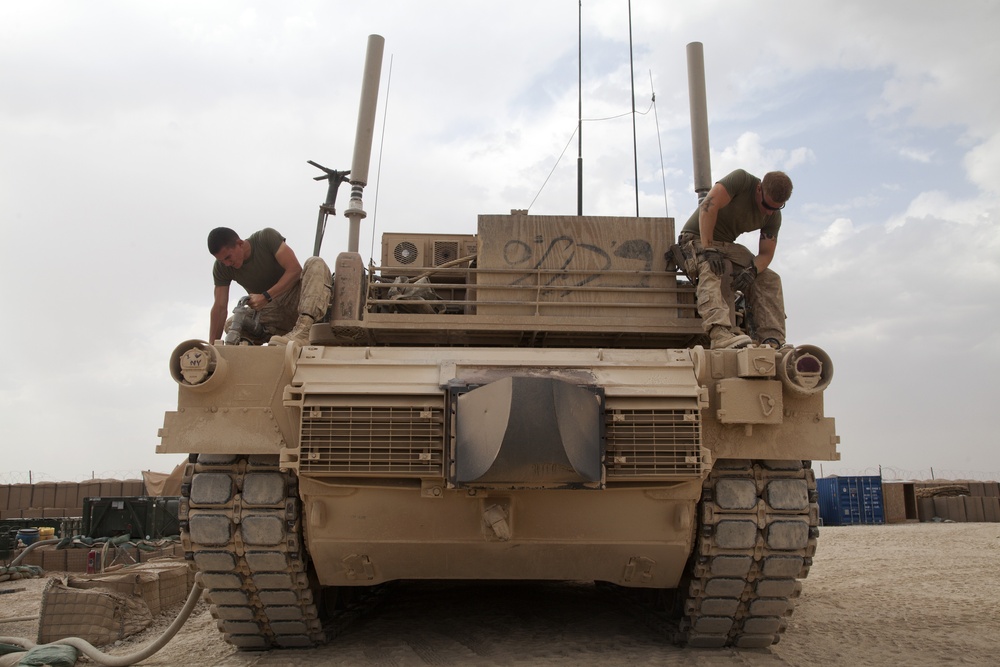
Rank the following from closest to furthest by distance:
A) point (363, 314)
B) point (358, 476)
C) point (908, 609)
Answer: point (358, 476) < point (363, 314) < point (908, 609)

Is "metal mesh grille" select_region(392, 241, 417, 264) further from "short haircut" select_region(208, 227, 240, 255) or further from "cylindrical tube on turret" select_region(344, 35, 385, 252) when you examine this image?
"short haircut" select_region(208, 227, 240, 255)

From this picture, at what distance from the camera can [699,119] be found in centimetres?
844

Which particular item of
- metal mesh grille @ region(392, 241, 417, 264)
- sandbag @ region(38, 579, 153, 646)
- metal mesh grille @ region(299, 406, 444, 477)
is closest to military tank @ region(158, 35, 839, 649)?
metal mesh grille @ region(299, 406, 444, 477)

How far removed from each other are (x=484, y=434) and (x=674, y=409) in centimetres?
112

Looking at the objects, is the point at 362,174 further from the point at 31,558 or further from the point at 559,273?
the point at 31,558

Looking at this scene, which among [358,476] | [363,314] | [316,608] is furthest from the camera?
[363,314]

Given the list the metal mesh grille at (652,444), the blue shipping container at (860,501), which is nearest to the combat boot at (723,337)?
the metal mesh grille at (652,444)

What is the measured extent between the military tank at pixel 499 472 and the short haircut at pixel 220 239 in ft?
4.66

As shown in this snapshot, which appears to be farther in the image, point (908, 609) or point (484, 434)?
point (908, 609)

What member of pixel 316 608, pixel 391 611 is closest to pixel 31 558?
pixel 391 611

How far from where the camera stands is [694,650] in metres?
5.54

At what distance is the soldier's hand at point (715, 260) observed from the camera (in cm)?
610

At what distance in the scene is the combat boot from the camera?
18.2 ft

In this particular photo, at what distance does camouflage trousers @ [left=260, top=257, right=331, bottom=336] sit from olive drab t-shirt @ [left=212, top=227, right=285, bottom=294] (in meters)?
0.18
